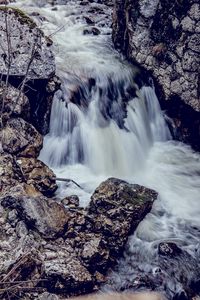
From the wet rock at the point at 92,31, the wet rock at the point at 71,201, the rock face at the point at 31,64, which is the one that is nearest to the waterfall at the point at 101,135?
the rock face at the point at 31,64

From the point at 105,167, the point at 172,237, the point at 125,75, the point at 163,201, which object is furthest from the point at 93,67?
the point at 172,237

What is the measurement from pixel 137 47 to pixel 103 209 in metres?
5.06

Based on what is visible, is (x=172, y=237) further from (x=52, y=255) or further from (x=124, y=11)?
(x=124, y=11)

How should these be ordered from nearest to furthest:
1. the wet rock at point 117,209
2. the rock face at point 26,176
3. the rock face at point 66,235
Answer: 1. the rock face at point 66,235
2. the wet rock at point 117,209
3. the rock face at point 26,176

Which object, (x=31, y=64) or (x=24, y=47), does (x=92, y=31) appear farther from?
(x=31, y=64)

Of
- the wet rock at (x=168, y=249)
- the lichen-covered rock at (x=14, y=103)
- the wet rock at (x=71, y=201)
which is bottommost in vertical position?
the wet rock at (x=168, y=249)

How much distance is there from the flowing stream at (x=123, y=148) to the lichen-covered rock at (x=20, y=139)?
2.29 feet

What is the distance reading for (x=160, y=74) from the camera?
9.86 m

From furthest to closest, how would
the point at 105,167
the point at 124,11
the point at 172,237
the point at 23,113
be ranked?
the point at 124,11
the point at 105,167
the point at 23,113
the point at 172,237

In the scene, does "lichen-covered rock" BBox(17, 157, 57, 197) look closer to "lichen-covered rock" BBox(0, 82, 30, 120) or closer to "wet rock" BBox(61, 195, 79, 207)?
"wet rock" BBox(61, 195, 79, 207)

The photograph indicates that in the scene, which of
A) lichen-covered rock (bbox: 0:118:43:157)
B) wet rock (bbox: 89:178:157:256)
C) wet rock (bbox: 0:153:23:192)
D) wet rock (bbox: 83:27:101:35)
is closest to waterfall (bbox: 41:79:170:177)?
lichen-covered rock (bbox: 0:118:43:157)

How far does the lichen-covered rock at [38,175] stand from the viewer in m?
7.16

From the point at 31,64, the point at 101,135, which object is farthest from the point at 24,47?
the point at 101,135

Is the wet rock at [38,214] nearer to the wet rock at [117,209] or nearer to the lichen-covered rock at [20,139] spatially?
the wet rock at [117,209]
